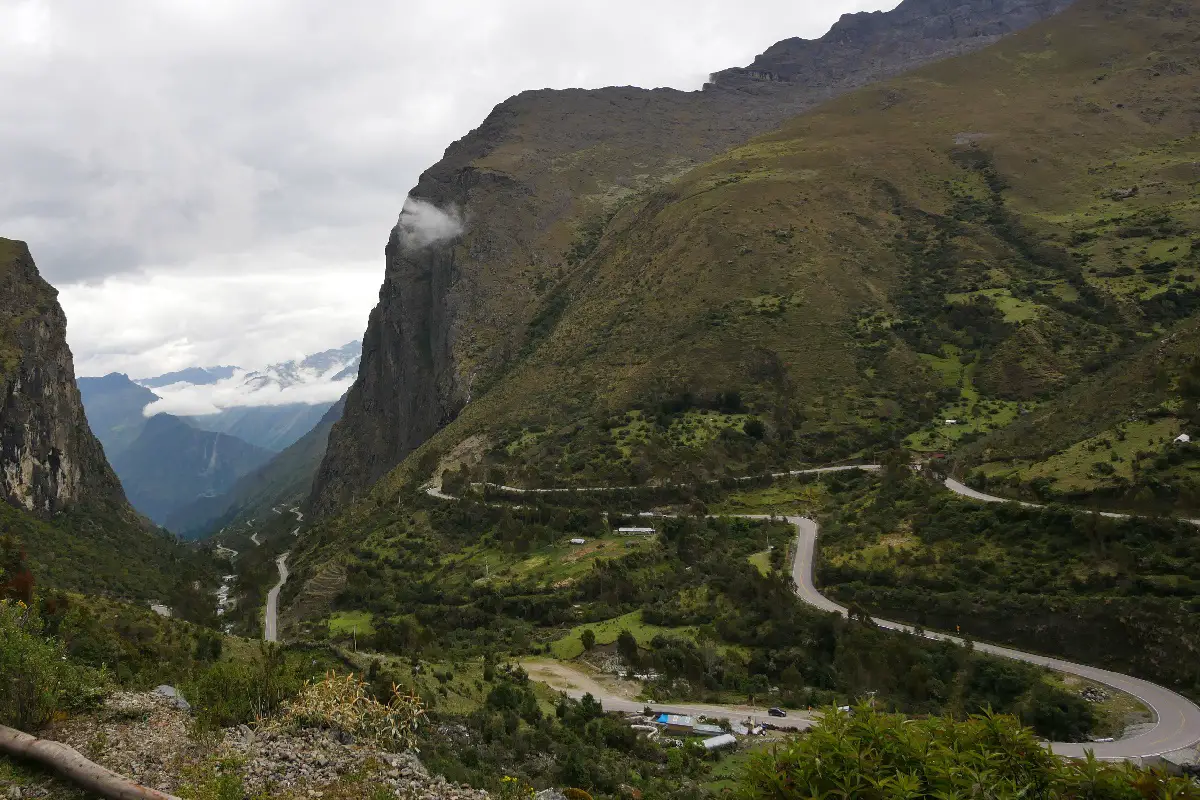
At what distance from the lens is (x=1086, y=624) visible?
1556 inches

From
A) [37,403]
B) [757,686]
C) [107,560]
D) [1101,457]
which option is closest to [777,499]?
[1101,457]

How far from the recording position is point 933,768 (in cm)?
1228

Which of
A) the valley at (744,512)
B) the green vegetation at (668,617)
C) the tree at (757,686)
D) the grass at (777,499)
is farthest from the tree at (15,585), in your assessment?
the grass at (777,499)

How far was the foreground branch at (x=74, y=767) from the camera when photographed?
13.4m

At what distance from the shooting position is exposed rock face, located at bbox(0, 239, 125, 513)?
10950 centimetres

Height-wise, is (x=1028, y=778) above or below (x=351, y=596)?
above

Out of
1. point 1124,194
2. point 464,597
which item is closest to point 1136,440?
point 464,597

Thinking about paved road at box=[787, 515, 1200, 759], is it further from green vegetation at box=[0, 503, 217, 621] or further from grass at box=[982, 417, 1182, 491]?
green vegetation at box=[0, 503, 217, 621]

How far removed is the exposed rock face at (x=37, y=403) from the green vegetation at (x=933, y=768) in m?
125

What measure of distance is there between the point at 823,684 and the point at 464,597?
3420 centimetres

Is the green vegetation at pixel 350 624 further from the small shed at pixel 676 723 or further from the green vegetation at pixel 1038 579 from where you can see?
the green vegetation at pixel 1038 579

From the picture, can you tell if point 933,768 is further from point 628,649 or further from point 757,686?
point 628,649

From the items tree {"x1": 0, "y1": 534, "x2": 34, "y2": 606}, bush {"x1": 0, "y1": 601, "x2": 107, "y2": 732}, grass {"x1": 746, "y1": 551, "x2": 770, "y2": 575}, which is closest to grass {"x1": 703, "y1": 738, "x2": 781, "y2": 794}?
bush {"x1": 0, "y1": 601, "x2": 107, "y2": 732}

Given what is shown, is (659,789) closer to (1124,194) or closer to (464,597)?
(464,597)
